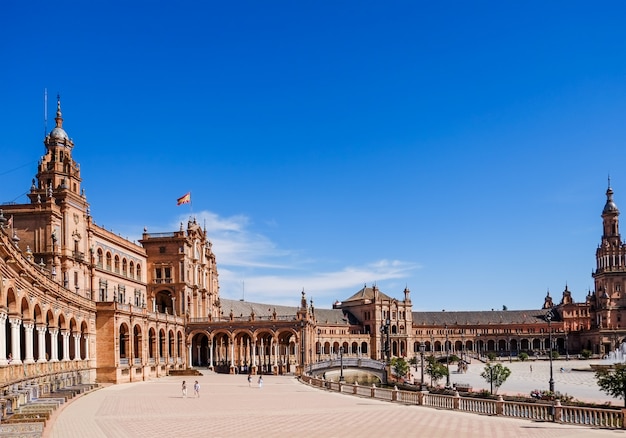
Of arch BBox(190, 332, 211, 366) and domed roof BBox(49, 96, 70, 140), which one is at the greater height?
domed roof BBox(49, 96, 70, 140)

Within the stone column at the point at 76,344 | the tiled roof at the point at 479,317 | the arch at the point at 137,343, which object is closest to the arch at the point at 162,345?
the arch at the point at 137,343

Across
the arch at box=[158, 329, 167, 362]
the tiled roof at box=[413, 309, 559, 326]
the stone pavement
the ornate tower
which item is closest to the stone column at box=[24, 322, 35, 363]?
the stone pavement

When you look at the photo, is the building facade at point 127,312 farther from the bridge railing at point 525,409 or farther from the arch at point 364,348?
the bridge railing at point 525,409

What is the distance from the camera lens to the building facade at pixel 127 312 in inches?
1660

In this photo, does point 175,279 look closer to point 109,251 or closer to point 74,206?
point 109,251

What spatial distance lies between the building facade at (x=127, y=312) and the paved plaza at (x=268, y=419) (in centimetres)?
415

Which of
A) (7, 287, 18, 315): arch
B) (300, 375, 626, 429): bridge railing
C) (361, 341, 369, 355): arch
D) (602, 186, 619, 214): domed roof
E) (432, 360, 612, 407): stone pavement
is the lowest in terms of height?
(361, 341, 369, 355): arch

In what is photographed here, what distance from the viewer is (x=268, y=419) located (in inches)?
1291

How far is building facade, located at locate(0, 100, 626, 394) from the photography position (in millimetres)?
42156

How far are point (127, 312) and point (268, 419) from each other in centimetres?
3655

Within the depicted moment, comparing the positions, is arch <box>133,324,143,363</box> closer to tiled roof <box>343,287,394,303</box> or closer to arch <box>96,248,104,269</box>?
arch <box>96,248,104,269</box>

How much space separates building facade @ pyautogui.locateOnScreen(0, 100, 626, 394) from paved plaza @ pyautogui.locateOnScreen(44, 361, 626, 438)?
13.6 feet

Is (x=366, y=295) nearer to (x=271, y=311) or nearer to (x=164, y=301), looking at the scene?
(x=271, y=311)

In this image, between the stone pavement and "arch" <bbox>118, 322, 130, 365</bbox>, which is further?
"arch" <bbox>118, 322, 130, 365</bbox>
